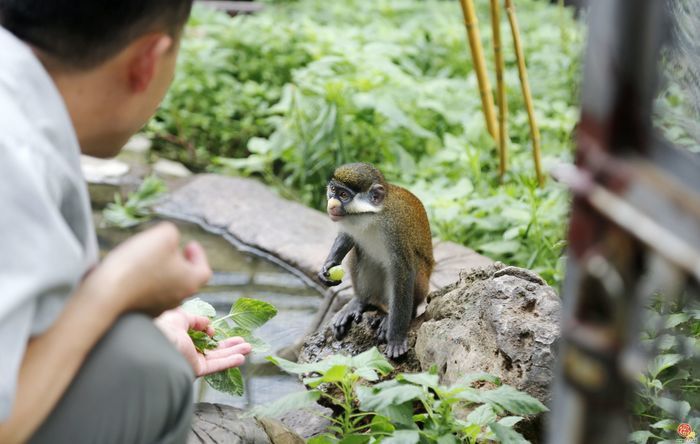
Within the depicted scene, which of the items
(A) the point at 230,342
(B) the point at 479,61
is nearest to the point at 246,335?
(A) the point at 230,342

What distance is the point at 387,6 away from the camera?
9094 mm

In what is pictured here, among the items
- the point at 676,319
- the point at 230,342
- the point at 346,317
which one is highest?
the point at 676,319

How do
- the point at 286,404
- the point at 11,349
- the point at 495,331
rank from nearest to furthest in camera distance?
A: the point at 11,349 → the point at 286,404 → the point at 495,331

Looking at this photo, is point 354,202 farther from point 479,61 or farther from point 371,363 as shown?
point 479,61

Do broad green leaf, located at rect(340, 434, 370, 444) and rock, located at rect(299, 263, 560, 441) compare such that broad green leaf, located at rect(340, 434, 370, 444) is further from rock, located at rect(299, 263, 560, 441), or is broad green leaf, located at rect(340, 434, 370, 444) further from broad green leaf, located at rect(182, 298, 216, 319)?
broad green leaf, located at rect(182, 298, 216, 319)

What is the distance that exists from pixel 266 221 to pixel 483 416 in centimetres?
294

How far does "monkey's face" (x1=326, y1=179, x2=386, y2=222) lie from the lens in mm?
3773

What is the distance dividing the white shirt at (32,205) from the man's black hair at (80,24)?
0.18 feet

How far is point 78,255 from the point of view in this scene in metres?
1.54

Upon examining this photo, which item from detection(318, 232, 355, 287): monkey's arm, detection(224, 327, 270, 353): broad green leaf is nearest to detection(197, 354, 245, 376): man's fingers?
detection(224, 327, 270, 353): broad green leaf

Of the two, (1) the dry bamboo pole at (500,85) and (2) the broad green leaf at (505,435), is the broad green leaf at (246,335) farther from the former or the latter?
(1) the dry bamboo pole at (500,85)

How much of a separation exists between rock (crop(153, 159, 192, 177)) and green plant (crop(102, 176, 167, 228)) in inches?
12.9

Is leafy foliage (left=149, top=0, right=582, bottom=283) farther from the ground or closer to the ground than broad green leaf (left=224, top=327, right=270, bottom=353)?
closer to the ground

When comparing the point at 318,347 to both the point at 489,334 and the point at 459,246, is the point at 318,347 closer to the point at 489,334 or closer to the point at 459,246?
the point at 489,334
